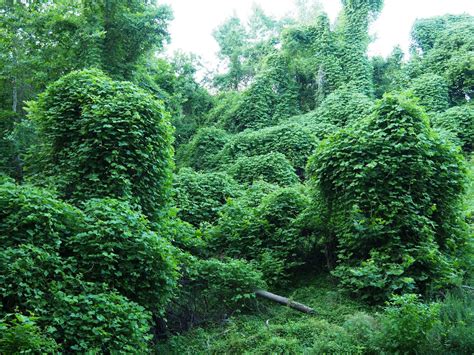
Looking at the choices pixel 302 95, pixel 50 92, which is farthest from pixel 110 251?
pixel 302 95

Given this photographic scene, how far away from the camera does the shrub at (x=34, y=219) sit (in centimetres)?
445

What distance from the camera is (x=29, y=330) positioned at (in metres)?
3.50

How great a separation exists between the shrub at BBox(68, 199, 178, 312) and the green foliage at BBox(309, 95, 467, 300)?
3040 mm

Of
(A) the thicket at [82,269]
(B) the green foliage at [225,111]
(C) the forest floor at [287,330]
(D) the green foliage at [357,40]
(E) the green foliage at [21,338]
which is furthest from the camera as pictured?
(B) the green foliage at [225,111]

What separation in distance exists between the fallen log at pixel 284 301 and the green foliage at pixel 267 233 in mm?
721

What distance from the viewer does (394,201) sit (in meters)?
6.60

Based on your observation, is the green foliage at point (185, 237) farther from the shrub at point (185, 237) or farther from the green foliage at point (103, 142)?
the green foliage at point (103, 142)

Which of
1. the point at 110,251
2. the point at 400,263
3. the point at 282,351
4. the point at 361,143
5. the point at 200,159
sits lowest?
the point at 282,351

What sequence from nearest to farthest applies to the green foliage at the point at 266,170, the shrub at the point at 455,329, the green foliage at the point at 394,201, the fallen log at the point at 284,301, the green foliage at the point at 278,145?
the shrub at the point at 455,329 < the green foliage at the point at 394,201 < the fallen log at the point at 284,301 < the green foliage at the point at 266,170 < the green foliage at the point at 278,145

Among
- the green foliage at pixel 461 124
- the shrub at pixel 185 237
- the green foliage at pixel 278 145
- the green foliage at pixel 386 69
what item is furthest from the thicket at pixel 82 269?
the green foliage at pixel 386 69

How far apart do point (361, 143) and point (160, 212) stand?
11.8 feet

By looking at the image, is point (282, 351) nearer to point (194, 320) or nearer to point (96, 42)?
point (194, 320)

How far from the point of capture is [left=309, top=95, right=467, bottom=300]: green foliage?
6.35 meters

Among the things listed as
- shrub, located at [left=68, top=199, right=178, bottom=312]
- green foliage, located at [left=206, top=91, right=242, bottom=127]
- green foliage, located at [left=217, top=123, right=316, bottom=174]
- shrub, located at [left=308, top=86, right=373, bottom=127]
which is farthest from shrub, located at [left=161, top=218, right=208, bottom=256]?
green foliage, located at [left=206, top=91, right=242, bottom=127]
